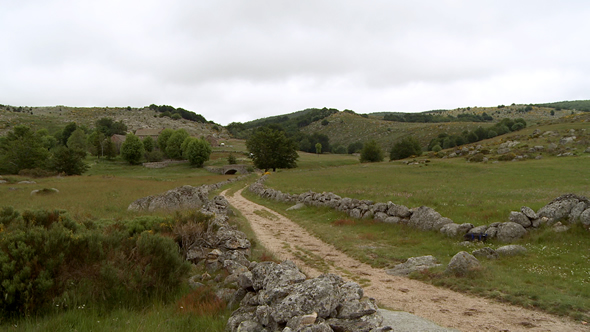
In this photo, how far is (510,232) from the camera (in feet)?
41.2

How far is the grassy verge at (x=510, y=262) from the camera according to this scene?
302 inches

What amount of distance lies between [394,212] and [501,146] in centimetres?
5938

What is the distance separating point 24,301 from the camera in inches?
228

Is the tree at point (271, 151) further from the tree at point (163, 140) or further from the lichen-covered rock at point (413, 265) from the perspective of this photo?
the lichen-covered rock at point (413, 265)

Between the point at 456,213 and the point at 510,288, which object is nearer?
the point at 510,288

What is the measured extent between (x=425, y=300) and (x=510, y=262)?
4462 millimetres

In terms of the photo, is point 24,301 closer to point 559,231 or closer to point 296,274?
point 296,274

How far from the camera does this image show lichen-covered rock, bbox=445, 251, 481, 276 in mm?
9414

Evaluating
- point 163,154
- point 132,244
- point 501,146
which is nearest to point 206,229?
point 132,244

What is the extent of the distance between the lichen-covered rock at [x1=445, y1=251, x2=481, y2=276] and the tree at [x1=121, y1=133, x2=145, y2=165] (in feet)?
328

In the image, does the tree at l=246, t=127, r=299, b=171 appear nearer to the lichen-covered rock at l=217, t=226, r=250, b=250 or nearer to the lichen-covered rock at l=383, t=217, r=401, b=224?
the lichen-covered rock at l=383, t=217, r=401, b=224

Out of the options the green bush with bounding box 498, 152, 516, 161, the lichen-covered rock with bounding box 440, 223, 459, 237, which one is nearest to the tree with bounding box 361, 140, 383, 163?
the green bush with bounding box 498, 152, 516, 161

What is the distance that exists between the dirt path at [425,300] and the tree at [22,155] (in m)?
68.3

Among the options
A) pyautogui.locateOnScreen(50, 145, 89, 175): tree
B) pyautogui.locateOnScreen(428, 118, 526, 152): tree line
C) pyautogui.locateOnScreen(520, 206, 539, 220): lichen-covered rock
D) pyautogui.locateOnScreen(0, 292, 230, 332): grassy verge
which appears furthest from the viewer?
pyautogui.locateOnScreen(428, 118, 526, 152): tree line
